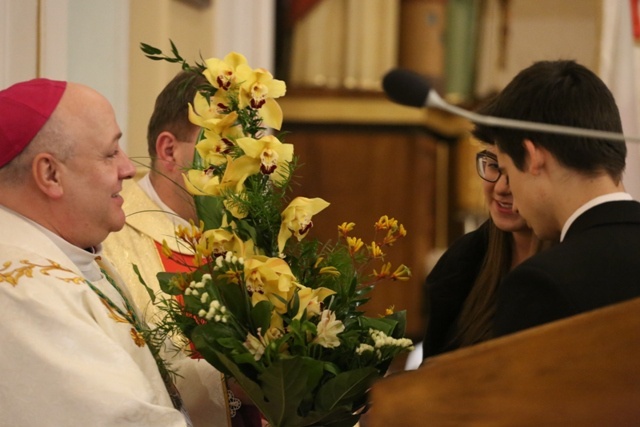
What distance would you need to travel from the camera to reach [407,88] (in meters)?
2.01

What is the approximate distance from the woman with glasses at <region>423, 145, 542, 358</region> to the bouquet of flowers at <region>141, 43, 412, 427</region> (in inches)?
20.7

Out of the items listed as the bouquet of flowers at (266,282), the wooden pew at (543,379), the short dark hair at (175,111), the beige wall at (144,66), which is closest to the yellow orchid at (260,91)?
the bouquet of flowers at (266,282)

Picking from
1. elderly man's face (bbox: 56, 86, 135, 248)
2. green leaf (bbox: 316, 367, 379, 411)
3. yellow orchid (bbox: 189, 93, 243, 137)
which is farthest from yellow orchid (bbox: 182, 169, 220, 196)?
green leaf (bbox: 316, 367, 379, 411)

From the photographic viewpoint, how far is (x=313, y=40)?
27.9 ft

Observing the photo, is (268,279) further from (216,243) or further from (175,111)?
(175,111)

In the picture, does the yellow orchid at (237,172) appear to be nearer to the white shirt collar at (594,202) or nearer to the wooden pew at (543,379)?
the white shirt collar at (594,202)

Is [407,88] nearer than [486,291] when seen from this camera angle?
Yes

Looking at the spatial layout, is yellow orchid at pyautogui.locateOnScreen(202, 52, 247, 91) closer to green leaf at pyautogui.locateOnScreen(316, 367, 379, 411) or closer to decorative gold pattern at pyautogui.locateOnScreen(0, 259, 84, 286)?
decorative gold pattern at pyautogui.locateOnScreen(0, 259, 84, 286)

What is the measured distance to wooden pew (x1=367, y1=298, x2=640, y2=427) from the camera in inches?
63.2

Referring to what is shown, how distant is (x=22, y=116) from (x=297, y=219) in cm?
73

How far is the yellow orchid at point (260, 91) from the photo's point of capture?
106 inches

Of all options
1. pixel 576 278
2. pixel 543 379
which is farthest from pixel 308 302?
pixel 543 379

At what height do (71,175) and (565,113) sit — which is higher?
(565,113)

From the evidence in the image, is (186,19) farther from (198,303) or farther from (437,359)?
(437,359)
